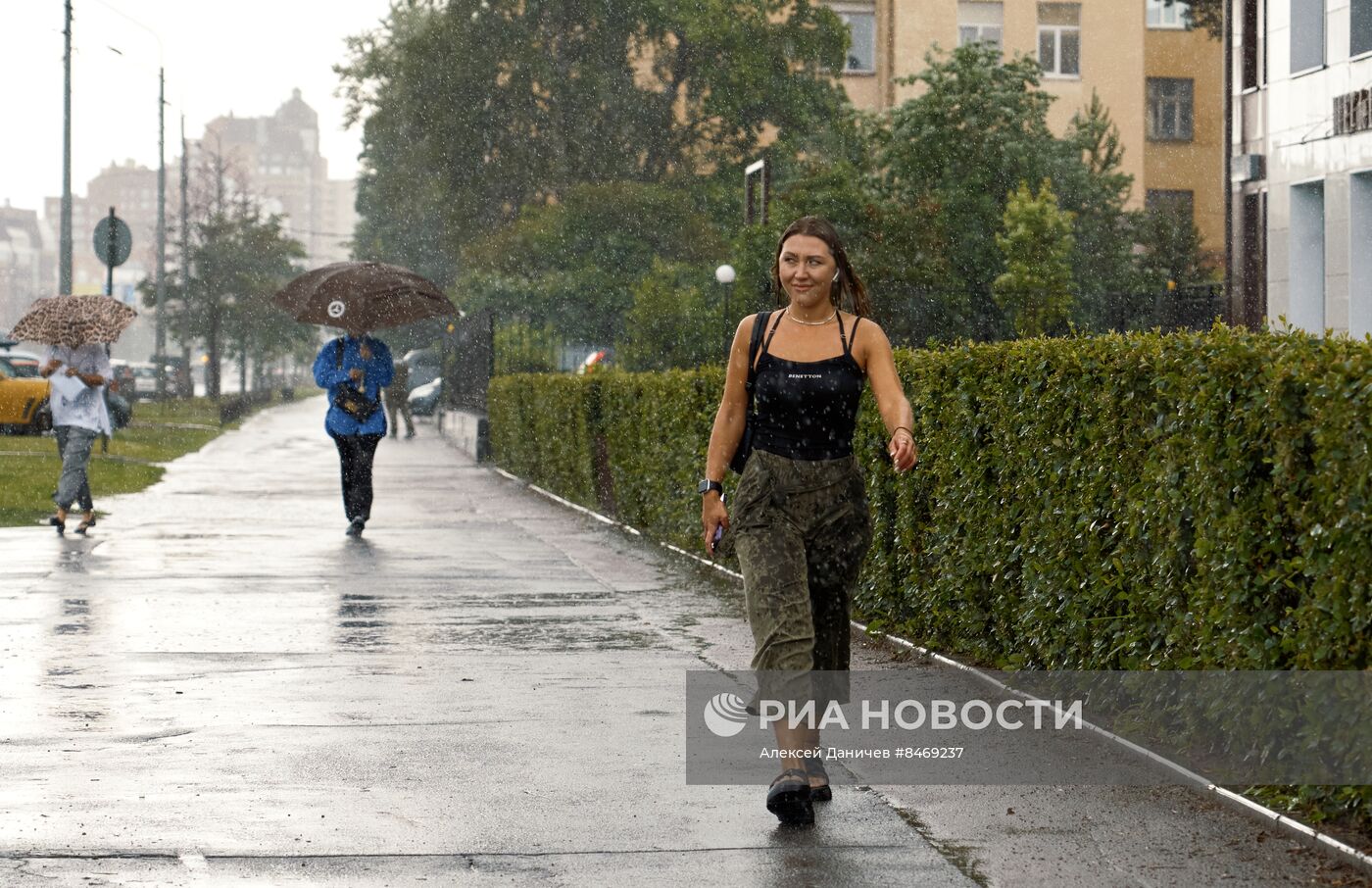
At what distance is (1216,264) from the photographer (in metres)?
52.2

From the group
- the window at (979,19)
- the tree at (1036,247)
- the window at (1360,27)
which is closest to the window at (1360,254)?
the window at (1360,27)

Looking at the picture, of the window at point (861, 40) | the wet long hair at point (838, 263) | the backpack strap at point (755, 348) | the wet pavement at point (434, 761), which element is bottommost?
the wet pavement at point (434, 761)

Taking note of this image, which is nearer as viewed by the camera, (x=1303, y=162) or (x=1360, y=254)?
(x=1360, y=254)

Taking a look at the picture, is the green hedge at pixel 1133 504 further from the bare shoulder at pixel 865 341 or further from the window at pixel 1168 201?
the window at pixel 1168 201

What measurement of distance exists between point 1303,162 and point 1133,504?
817 inches

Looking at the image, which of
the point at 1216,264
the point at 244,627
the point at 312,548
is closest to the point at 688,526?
the point at 312,548

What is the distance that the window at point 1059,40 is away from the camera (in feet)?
194

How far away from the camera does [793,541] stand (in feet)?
20.0

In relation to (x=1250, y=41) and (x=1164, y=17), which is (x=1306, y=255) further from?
(x=1164, y=17)

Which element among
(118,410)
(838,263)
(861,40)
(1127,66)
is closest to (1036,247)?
→ (118,410)

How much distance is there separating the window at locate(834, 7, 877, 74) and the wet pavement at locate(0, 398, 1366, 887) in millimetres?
50449

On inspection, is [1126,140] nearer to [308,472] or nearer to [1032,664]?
[308,472]

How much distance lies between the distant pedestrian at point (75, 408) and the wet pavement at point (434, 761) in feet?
7.82

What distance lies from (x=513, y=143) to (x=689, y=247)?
613 centimetres
